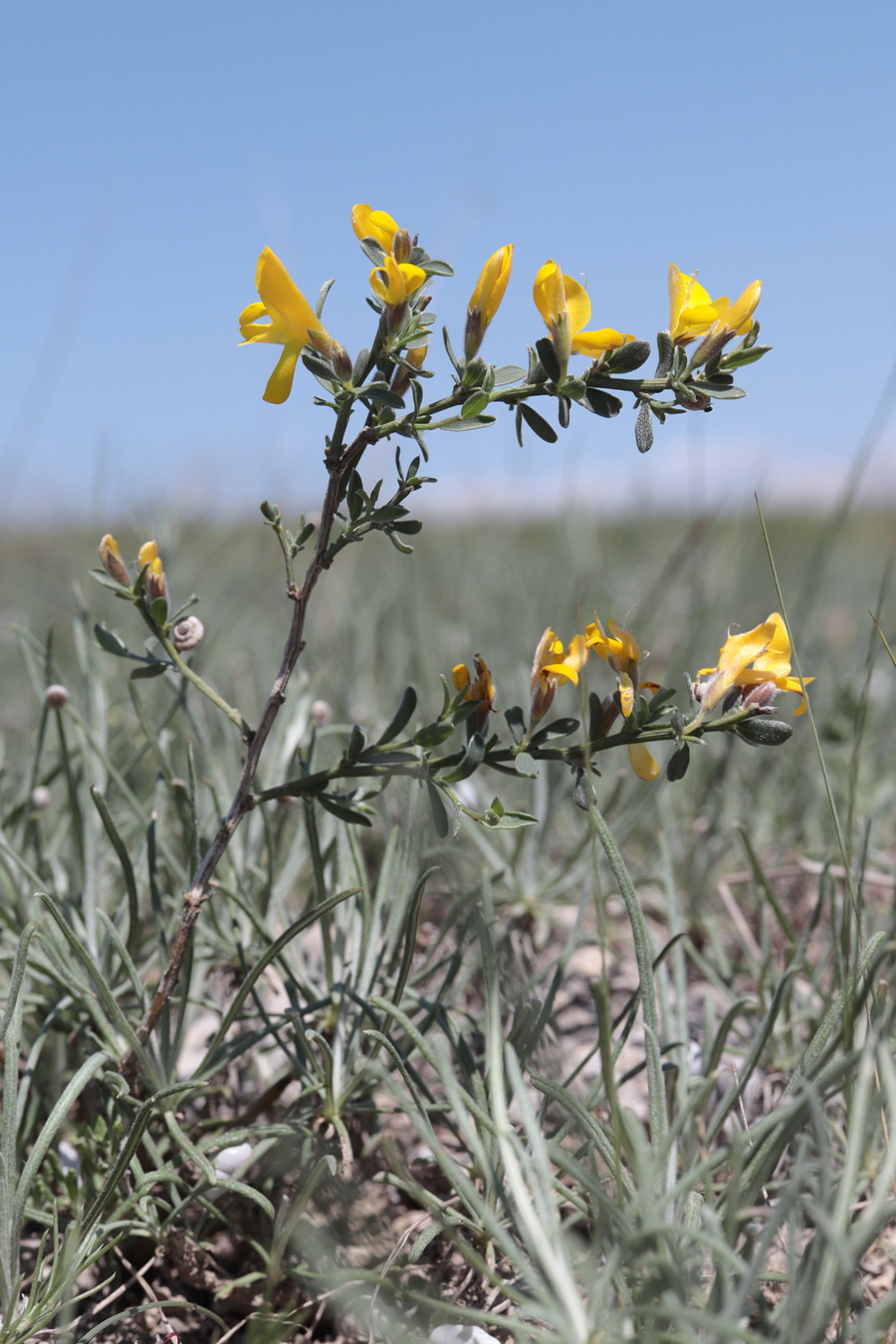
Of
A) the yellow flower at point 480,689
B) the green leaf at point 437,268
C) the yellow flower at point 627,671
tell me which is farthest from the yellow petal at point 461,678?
the green leaf at point 437,268

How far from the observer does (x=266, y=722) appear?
89 cm

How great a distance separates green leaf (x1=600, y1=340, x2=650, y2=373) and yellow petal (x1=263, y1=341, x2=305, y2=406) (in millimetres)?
256

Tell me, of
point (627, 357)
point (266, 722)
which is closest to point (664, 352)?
point (627, 357)

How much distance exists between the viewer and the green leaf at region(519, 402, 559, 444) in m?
0.84

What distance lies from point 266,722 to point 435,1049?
1.04 ft

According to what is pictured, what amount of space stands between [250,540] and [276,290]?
15.5 feet

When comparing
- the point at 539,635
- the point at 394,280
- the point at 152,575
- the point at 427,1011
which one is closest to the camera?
the point at 394,280

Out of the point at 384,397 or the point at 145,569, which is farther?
the point at 145,569

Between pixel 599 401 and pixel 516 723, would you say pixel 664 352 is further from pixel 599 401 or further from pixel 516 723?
pixel 516 723

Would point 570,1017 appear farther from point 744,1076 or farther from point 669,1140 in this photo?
point 669,1140

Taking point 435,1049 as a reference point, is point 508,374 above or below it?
above

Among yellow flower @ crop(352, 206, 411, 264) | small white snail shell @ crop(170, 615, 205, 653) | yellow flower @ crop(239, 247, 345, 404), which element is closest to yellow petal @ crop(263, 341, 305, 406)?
yellow flower @ crop(239, 247, 345, 404)

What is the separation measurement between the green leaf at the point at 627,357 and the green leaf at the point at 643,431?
0.04 meters

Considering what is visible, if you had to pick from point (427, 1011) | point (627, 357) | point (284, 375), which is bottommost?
point (427, 1011)
